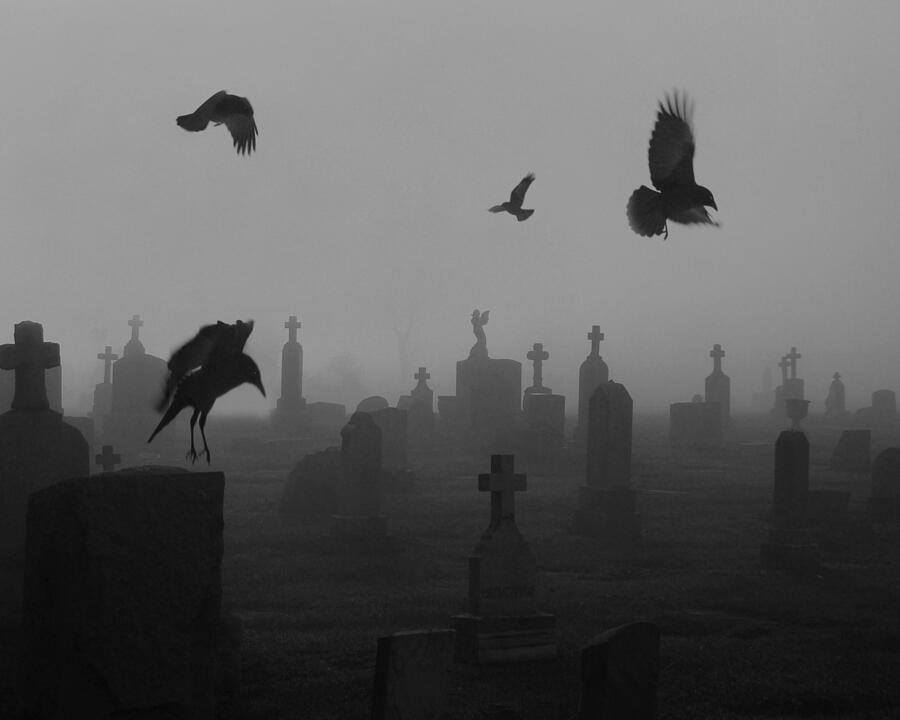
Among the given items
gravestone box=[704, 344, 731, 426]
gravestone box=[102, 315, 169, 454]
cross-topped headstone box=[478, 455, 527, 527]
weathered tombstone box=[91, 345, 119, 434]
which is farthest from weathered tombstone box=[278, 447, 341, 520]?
gravestone box=[704, 344, 731, 426]

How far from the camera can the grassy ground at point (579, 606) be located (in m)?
7.20

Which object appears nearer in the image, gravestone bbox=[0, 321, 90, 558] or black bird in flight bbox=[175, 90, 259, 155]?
black bird in flight bbox=[175, 90, 259, 155]

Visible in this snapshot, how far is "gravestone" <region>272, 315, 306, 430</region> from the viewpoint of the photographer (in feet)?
124

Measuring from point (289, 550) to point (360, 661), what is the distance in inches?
238

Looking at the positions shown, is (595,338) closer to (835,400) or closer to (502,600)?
(502,600)

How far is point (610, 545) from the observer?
579 inches

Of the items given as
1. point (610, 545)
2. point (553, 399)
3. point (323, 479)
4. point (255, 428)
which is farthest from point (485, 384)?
point (610, 545)

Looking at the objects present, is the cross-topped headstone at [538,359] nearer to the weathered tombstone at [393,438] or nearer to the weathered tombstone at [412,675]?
the weathered tombstone at [393,438]

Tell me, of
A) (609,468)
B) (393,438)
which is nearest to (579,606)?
(609,468)

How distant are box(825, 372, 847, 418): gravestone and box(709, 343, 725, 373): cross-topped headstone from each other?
20225 millimetres

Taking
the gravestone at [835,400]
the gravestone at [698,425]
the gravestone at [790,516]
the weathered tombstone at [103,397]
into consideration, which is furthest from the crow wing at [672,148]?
the gravestone at [835,400]

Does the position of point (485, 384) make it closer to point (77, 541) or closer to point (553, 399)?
point (553, 399)

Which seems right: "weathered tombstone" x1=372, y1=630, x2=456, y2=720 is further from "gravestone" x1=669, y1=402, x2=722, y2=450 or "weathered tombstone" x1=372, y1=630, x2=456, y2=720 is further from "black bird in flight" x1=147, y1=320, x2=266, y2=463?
"gravestone" x1=669, y1=402, x2=722, y2=450

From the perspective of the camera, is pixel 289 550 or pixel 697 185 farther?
pixel 289 550
